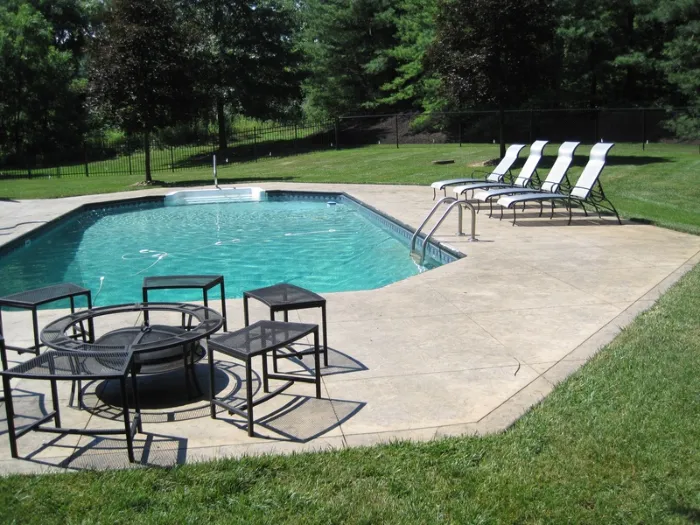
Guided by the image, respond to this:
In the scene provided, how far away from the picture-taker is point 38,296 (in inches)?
210

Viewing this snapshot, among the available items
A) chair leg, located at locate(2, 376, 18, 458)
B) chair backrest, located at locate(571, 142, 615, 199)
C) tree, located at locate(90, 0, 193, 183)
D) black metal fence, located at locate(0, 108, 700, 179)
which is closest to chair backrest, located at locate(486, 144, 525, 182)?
chair backrest, located at locate(571, 142, 615, 199)

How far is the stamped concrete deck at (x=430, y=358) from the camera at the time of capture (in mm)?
3904

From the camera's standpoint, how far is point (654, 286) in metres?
7.08

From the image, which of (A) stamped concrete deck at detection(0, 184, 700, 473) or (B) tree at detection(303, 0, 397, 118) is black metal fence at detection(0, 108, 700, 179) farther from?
(A) stamped concrete deck at detection(0, 184, 700, 473)

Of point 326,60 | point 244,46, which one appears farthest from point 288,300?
point 326,60

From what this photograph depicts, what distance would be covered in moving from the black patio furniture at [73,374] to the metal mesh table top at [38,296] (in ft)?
4.37

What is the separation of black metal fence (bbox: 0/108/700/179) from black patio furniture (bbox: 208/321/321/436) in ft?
81.0

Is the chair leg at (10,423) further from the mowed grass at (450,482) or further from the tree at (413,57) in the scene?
the tree at (413,57)

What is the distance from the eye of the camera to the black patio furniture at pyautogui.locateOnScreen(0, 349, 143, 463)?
3602 mm

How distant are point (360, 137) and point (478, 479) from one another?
32148 mm

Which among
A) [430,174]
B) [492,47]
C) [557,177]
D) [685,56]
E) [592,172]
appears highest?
[685,56]

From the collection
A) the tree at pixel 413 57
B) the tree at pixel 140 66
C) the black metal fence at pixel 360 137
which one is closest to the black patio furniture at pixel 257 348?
the tree at pixel 140 66

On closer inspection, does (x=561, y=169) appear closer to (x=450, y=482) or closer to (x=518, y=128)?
(x=450, y=482)

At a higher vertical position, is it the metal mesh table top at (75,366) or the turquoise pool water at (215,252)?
the metal mesh table top at (75,366)
